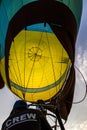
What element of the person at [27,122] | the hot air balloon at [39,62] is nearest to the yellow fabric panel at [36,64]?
the hot air balloon at [39,62]

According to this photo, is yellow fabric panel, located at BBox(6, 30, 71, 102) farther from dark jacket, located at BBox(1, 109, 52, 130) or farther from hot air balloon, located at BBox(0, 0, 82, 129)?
dark jacket, located at BBox(1, 109, 52, 130)

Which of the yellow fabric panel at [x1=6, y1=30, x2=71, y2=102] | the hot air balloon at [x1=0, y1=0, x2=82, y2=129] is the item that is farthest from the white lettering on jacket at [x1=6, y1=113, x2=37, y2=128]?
A: the yellow fabric panel at [x1=6, y1=30, x2=71, y2=102]

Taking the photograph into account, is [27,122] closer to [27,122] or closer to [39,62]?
[27,122]

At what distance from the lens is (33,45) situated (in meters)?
6.96

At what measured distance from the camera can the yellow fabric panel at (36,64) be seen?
6.96 m

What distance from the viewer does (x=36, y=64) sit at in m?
7.02

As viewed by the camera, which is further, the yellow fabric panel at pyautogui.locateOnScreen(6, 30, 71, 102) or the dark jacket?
the yellow fabric panel at pyautogui.locateOnScreen(6, 30, 71, 102)

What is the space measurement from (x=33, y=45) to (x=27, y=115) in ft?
14.5

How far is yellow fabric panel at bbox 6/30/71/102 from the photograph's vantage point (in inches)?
274

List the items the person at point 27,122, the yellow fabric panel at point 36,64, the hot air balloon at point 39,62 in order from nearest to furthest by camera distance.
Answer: the person at point 27,122 < the hot air balloon at point 39,62 < the yellow fabric panel at point 36,64

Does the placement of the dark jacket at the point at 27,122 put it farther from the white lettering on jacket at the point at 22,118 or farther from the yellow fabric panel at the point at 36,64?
the yellow fabric panel at the point at 36,64

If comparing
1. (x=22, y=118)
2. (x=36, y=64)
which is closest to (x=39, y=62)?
(x=36, y=64)

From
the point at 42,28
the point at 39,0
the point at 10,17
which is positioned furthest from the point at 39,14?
the point at 42,28

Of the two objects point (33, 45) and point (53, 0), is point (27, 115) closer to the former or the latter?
point (53, 0)
